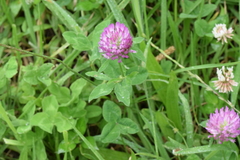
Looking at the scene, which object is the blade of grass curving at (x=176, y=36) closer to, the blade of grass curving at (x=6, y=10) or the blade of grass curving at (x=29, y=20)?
the blade of grass curving at (x=29, y=20)

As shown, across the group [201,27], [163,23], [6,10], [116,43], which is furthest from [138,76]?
[6,10]

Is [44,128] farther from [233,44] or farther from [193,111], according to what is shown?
[233,44]

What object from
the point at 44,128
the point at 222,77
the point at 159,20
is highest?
the point at 159,20

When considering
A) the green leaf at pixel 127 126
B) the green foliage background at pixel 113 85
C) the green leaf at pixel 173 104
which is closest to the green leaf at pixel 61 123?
Answer: the green foliage background at pixel 113 85

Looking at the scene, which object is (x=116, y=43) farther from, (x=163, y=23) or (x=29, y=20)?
(x=29, y=20)

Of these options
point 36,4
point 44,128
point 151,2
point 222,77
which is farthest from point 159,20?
point 44,128
